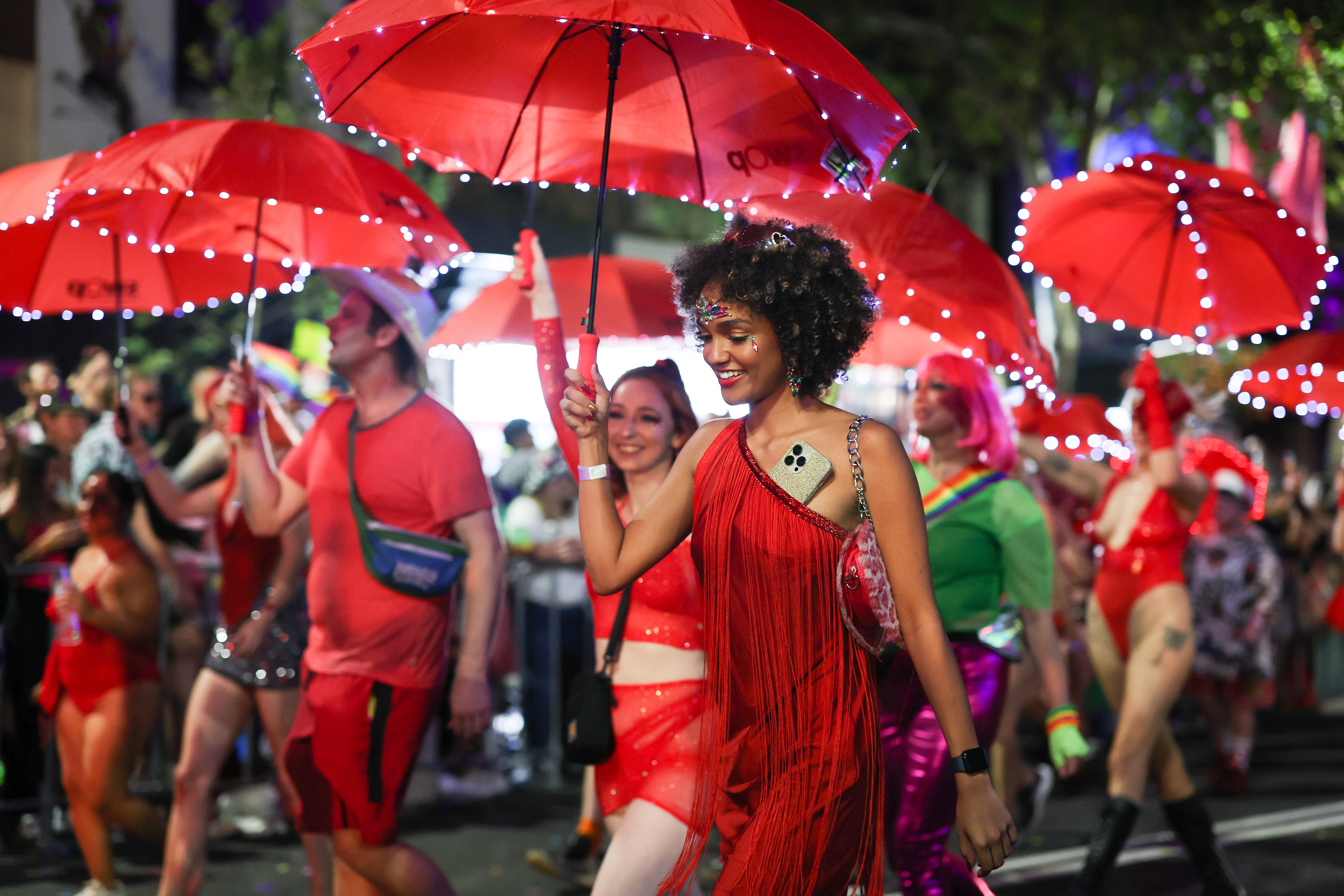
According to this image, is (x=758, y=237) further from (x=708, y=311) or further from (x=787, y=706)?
(x=787, y=706)

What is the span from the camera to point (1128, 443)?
8812mm

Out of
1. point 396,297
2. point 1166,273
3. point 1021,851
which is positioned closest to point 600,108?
point 396,297

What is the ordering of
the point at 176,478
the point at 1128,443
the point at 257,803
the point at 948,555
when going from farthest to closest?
the point at 1128,443
the point at 176,478
the point at 257,803
the point at 948,555

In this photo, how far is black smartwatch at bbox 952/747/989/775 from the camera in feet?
9.15

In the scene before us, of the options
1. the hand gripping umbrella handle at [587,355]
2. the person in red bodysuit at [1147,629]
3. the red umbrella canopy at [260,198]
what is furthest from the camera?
the person in red bodysuit at [1147,629]

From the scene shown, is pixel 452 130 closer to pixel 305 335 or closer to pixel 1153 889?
pixel 1153 889

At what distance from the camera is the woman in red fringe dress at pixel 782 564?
2938 mm

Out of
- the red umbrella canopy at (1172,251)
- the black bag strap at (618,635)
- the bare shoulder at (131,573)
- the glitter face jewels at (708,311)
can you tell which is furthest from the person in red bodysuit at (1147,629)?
the bare shoulder at (131,573)

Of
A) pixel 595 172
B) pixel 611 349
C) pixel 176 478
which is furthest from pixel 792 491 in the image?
pixel 611 349

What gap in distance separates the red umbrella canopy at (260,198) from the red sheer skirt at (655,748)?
70.5 inches

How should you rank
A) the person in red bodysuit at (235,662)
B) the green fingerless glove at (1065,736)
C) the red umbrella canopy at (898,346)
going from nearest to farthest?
1. the green fingerless glove at (1065,736)
2. the person in red bodysuit at (235,662)
3. the red umbrella canopy at (898,346)

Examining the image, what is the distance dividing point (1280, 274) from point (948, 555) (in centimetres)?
267

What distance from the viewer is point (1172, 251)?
6562 millimetres

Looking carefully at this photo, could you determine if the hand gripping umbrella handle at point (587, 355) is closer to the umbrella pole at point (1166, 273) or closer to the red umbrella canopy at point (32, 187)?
the red umbrella canopy at point (32, 187)
